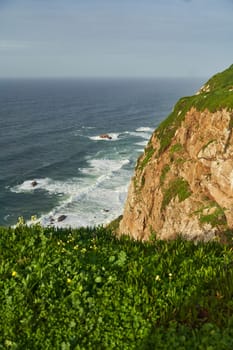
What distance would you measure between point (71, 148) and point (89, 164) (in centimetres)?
1567

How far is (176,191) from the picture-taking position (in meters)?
41.9

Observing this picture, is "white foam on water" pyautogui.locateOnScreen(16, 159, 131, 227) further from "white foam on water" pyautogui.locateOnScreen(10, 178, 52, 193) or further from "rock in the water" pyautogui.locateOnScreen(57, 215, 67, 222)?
"rock in the water" pyautogui.locateOnScreen(57, 215, 67, 222)

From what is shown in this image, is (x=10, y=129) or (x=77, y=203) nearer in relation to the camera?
(x=77, y=203)

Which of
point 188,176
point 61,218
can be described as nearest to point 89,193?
point 61,218

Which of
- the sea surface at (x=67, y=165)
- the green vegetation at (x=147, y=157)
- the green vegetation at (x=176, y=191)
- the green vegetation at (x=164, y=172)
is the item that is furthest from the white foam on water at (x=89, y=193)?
Result: the green vegetation at (x=176, y=191)

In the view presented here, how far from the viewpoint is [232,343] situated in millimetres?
5945

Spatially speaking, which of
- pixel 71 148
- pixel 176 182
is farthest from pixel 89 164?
pixel 176 182

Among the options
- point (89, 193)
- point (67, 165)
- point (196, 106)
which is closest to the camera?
point (196, 106)

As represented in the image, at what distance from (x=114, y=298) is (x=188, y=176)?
116 ft

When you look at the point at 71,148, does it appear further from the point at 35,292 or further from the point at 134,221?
the point at 35,292

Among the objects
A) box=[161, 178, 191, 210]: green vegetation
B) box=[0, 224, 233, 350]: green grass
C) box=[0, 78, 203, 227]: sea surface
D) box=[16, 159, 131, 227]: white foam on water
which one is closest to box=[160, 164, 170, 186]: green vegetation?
box=[161, 178, 191, 210]: green vegetation

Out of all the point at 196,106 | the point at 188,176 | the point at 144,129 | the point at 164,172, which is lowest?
the point at 144,129

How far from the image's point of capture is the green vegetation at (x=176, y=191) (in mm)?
40438

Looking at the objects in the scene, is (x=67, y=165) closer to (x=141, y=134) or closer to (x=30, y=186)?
(x=30, y=186)
